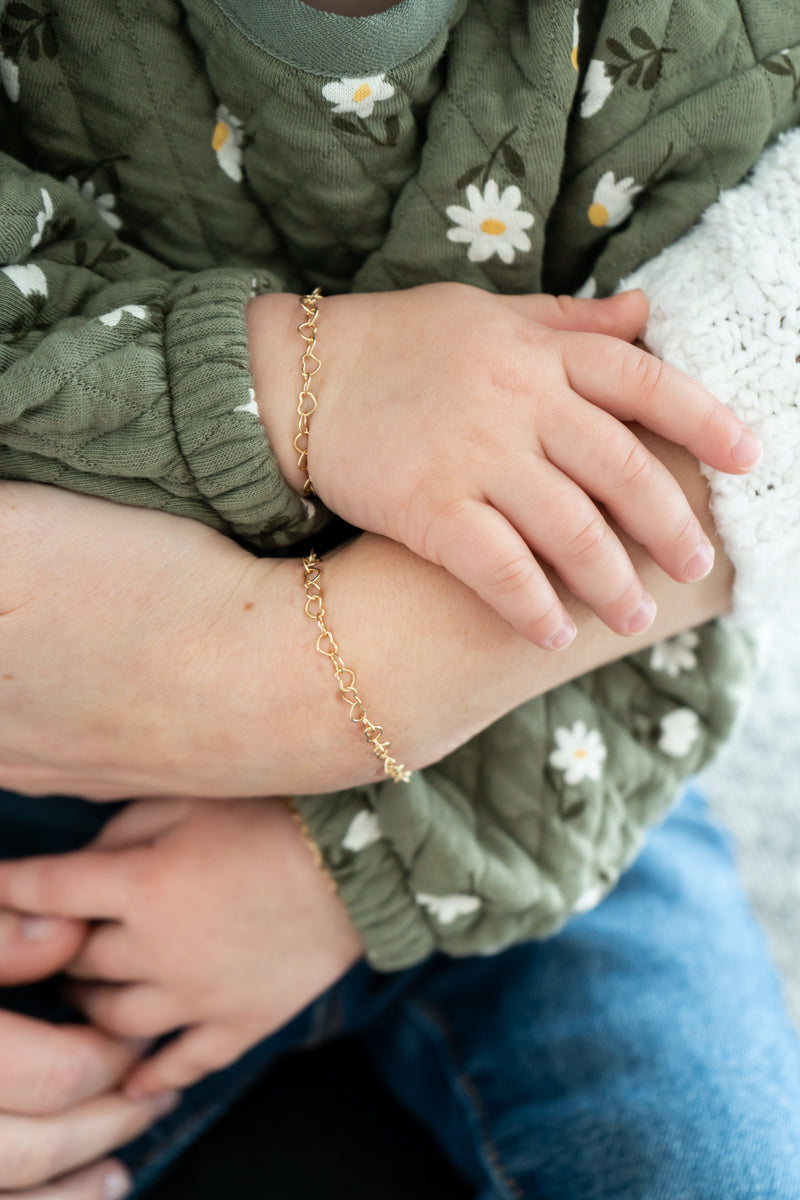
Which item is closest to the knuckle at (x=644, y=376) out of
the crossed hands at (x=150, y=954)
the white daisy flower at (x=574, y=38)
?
the white daisy flower at (x=574, y=38)

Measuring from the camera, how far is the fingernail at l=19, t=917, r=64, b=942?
0.76 metres

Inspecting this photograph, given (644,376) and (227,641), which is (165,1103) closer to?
(227,641)

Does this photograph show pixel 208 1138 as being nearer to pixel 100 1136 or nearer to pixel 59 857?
pixel 100 1136

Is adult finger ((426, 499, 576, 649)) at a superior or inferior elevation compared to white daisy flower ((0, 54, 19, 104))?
inferior

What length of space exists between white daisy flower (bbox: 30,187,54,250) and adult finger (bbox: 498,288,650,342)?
31 cm

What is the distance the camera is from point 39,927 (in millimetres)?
762

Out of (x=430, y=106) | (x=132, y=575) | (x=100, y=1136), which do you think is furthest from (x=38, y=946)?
(x=430, y=106)

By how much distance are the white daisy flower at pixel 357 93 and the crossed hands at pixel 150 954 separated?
1.72ft

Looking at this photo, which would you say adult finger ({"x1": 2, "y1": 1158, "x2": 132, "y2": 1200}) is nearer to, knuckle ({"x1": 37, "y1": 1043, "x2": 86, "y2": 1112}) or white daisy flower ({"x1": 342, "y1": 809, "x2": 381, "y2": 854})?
knuckle ({"x1": 37, "y1": 1043, "x2": 86, "y2": 1112})

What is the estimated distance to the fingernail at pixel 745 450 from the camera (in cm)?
57

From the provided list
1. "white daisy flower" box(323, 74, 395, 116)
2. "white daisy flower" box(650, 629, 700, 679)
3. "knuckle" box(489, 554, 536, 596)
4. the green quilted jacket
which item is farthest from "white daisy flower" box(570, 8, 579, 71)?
"white daisy flower" box(650, 629, 700, 679)

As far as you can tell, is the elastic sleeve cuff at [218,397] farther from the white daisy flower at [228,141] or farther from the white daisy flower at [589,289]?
the white daisy flower at [589,289]

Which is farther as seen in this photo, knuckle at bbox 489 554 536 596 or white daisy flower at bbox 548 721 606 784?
white daisy flower at bbox 548 721 606 784

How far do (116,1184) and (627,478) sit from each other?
74 cm
